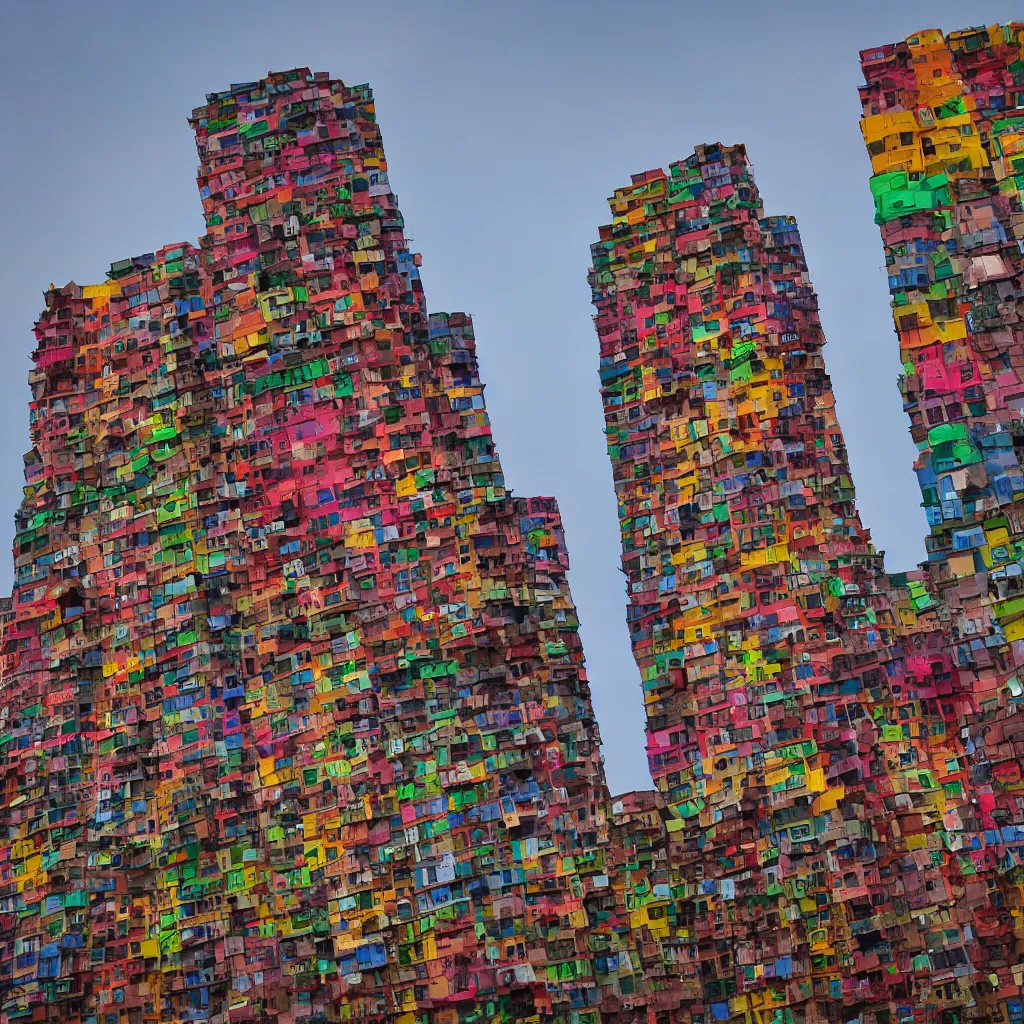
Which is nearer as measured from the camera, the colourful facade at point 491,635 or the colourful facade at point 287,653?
the colourful facade at point 491,635

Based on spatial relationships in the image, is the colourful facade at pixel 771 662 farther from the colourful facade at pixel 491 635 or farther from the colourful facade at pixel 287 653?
the colourful facade at pixel 287 653

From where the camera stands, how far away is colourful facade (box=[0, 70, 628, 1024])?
42875 millimetres

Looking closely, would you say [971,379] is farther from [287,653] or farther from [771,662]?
[287,653]

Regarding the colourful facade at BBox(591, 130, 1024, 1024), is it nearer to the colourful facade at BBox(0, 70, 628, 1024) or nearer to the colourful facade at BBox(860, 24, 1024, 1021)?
the colourful facade at BBox(860, 24, 1024, 1021)

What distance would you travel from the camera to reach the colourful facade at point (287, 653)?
141ft

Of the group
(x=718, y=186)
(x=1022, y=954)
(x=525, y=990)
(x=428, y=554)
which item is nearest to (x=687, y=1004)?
(x=525, y=990)

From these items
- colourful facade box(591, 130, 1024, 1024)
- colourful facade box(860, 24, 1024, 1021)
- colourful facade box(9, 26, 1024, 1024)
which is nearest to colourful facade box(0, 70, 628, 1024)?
colourful facade box(9, 26, 1024, 1024)

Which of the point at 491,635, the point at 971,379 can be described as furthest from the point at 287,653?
the point at 971,379

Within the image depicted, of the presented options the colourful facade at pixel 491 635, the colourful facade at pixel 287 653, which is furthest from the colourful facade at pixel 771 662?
the colourful facade at pixel 287 653

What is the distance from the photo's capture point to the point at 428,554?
1770 inches

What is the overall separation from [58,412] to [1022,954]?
2116cm

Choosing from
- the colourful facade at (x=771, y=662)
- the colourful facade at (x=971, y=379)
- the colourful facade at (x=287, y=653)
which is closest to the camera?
the colourful facade at (x=971, y=379)

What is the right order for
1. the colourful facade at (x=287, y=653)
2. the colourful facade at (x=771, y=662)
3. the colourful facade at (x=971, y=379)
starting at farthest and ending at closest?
the colourful facade at (x=287, y=653) → the colourful facade at (x=771, y=662) → the colourful facade at (x=971, y=379)

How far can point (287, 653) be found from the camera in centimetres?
4503
